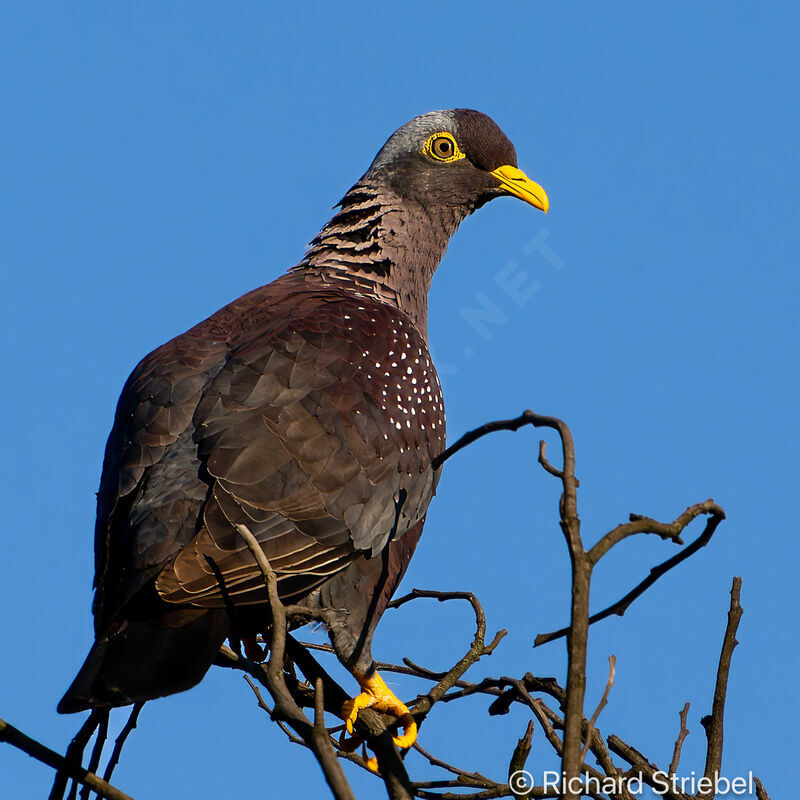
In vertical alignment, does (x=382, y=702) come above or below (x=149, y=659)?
above

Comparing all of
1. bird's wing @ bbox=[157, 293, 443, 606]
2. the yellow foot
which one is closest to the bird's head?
bird's wing @ bbox=[157, 293, 443, 606]

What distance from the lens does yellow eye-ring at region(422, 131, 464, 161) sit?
699cm

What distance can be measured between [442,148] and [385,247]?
0.88m

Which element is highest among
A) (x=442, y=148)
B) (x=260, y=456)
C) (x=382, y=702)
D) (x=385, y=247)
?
(x=442, y=148)

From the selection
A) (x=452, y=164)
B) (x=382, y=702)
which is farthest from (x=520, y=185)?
(x=382, y=702)

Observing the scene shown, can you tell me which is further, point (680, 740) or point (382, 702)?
point (382, 702)

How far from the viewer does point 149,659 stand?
4020 millimetres

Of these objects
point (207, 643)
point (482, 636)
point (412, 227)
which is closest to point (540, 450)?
point (482, 636)

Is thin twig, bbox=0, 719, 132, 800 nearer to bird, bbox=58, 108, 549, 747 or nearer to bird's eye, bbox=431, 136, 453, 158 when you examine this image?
bird, bbox=58, 108, 549, 747

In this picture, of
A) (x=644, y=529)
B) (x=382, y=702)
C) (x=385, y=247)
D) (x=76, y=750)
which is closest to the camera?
(x=644, y=529)

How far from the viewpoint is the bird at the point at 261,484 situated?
420cm

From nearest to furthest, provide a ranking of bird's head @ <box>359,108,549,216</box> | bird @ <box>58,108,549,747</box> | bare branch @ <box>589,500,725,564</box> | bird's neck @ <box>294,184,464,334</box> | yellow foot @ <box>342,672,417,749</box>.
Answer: bare branch @ <box>589,500,725,564</box>
bird @ <box>58,108,549,747</box>
yellow foot @ <box>342,672,417,749</box>
bird's neck @ <box>294,184,464,334</box>
bird's head @ <box>359,108,549,216</box>

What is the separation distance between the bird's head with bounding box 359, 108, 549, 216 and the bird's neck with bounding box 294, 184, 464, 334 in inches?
3.8

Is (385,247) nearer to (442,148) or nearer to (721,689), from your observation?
(442,148)
